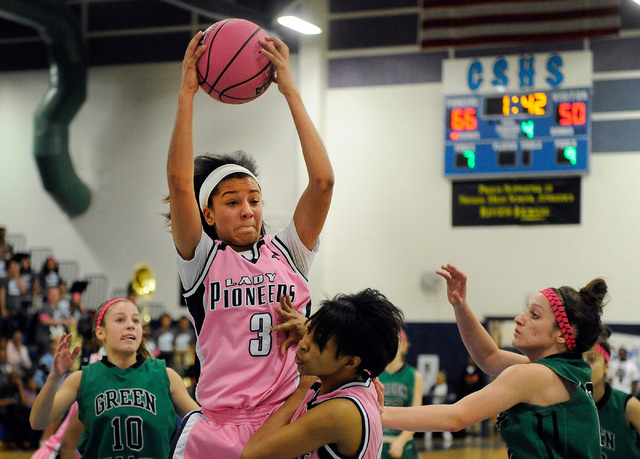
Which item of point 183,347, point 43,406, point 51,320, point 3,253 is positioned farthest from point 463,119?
point 43,406

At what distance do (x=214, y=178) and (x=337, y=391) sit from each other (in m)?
0.86

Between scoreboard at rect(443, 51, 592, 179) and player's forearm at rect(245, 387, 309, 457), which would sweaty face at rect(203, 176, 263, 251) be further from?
scoreboard at rect(443, 51, 592, 179)

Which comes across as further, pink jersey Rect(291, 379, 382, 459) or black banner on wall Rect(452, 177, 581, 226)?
black banner on wall Rect(452, 177, 581, 226)

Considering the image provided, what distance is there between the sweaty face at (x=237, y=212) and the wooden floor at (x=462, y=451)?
28.4 feet

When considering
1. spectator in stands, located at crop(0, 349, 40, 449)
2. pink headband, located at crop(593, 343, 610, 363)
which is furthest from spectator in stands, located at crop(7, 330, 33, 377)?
pink headband, located at crop(593, 343, 610, 363)

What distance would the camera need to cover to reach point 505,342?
13.4m

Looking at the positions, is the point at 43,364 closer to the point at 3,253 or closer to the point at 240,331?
the point at 3,253

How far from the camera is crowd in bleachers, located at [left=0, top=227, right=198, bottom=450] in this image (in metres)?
12.6

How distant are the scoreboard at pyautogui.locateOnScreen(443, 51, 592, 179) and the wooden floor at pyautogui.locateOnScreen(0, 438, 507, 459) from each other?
13.6 ft

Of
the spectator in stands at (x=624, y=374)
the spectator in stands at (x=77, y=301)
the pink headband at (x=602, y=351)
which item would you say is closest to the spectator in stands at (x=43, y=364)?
the spectator in stands at (x=77, y=301)

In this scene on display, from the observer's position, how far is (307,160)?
292 cm

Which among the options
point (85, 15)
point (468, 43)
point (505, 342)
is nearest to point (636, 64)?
point (468, 43)

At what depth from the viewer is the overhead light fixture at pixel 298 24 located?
1306cm

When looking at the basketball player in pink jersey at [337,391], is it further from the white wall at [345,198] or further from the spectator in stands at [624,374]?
the white wall at [345,198]
